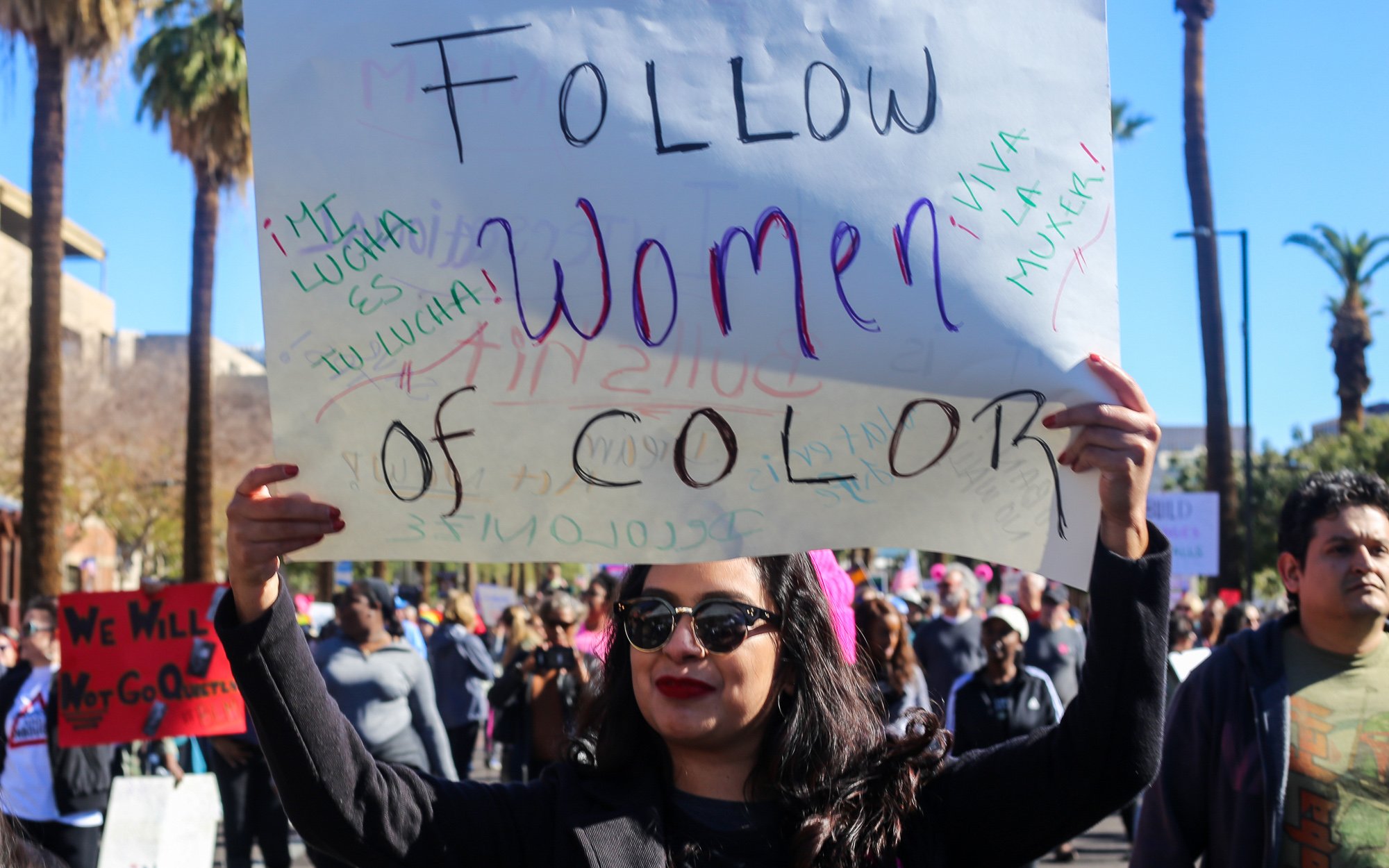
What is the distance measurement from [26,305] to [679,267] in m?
41.6

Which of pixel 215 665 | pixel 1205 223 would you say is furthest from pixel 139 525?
pixel 215 665

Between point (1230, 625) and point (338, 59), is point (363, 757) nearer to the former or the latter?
point (338, 59)

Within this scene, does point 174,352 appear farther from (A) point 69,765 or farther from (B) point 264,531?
(B) point 264,531

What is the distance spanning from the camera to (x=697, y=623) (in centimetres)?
223

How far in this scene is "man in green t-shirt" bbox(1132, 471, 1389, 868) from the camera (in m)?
3.04

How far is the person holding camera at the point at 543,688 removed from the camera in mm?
8539

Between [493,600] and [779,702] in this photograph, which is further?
Result: [493,600]

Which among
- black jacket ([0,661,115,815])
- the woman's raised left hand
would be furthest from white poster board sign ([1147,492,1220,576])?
the woman's raised left hand

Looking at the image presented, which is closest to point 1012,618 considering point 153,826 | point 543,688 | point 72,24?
point 543,688

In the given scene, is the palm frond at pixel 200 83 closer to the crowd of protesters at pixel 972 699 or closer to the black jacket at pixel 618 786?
the crowd of protesters at pixel 972 699

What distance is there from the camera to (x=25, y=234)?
53406 millimetres

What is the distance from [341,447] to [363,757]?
0.49 m

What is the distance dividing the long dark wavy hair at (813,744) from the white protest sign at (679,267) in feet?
0.72

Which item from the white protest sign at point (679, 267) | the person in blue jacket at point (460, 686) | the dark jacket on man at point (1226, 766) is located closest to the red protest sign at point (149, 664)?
the person in blue jacket at point (460, 686)
